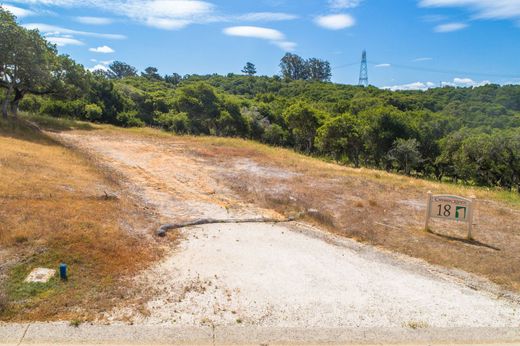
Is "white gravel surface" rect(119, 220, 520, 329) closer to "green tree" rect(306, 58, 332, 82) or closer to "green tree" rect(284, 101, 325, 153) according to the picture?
"green tree" rect(284, 101, 325, 153)

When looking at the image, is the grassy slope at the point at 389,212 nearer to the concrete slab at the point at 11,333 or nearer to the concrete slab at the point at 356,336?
the concrete slab at the point at 11,333

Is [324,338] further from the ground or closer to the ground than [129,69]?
closer to the ground

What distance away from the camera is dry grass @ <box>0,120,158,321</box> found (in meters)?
6.03

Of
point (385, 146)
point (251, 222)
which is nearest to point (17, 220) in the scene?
point (251, 222)

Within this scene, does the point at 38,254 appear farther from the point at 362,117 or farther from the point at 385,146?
the point at 362,117

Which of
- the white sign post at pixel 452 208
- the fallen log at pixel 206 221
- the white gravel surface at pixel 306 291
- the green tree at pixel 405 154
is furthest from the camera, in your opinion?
the green tree at pixel 405 154

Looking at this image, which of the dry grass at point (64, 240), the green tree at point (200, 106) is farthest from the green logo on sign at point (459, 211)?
the green tree at point (200, 106)

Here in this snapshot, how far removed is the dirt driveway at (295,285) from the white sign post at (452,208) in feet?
8.02

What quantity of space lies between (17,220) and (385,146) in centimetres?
3448

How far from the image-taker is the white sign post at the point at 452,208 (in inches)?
406

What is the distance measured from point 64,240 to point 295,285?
189 inches

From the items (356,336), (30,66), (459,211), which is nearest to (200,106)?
(30,66)

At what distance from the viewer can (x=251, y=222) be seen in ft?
37.5

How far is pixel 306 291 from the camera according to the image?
7.12 meters
